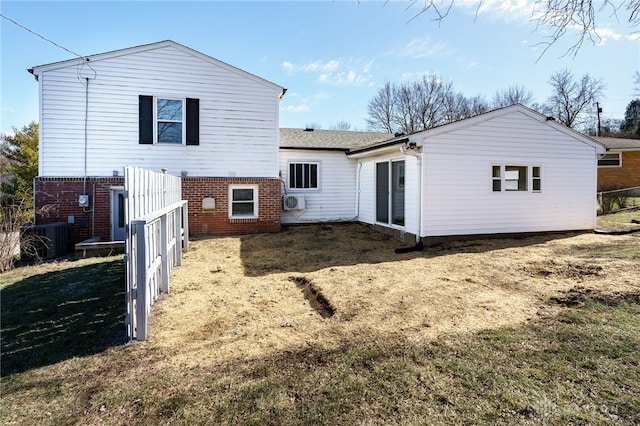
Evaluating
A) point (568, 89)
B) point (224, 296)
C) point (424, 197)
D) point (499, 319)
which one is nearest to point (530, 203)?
point (424, 197)

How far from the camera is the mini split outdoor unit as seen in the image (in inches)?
478

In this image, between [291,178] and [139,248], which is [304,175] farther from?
[139,248]

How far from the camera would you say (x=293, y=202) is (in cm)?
1221

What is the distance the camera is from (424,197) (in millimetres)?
8703

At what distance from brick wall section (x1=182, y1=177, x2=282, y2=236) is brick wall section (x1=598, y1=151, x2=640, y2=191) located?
20962mm

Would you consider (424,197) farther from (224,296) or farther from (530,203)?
(224,296)

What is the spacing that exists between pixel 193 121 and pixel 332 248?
5.84 meters

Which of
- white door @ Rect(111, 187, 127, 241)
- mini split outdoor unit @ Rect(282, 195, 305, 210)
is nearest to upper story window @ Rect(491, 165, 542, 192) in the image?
mini split outdoor unit @ Rect(282, 195, 305, 210)

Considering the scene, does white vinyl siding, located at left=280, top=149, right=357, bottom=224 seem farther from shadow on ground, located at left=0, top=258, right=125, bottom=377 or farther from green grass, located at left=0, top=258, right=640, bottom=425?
green grass, located at left=0, top=258, right=640, bottom=425

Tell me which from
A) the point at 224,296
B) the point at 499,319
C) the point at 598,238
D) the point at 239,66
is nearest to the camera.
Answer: the point at 499,319

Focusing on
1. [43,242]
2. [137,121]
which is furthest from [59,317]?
[137,121]

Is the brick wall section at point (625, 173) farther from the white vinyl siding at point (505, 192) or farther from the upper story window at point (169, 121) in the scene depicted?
the upper story window at point (169, 121)

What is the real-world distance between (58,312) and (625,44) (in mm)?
7989

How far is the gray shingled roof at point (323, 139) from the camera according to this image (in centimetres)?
1289
